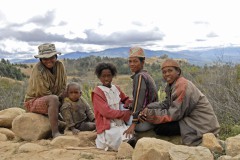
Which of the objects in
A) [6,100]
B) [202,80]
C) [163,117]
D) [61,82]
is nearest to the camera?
[163,117]

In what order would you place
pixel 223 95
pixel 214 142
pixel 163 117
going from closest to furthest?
pixel 214 142
pixel 163 117
pixel 223 95

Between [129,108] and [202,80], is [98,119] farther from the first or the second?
[202,80]

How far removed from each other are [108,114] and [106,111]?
0.05 meters

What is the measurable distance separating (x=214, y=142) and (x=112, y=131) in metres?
1.35

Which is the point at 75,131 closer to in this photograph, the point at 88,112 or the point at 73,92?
the point at 88,112

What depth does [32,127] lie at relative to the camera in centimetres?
543

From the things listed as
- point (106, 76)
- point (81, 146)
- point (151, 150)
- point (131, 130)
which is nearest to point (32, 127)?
point (81, 146)

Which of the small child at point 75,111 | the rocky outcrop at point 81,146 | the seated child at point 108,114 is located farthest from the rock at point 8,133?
the seated child at point 108,114

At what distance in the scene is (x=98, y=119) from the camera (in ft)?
15.9

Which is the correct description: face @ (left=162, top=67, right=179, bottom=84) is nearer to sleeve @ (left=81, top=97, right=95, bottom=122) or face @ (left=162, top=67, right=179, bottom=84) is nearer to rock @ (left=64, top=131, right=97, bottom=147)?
rock @ (left=64, top=131, right=97, bottom=147)

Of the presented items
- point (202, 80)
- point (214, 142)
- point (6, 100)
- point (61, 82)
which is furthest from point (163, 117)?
point (6, 100)

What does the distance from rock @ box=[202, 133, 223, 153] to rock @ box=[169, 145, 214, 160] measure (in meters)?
0.29

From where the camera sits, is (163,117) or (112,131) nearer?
(163,117)

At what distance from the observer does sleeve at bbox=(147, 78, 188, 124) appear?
4230 millimetres
